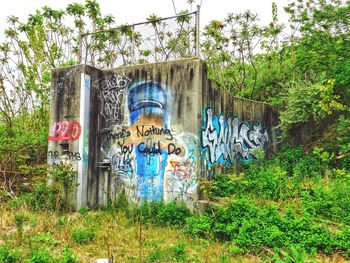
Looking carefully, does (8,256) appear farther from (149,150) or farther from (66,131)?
(66,131)

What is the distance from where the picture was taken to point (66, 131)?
8820mm

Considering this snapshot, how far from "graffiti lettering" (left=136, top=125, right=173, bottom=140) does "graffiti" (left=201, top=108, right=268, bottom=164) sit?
2.70 feet

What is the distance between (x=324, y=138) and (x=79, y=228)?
808 cm

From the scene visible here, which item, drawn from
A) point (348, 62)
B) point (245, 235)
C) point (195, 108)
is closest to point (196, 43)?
point (195, 108)

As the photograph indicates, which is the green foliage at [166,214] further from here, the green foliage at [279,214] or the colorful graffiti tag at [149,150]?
the green foliage at [279,214]

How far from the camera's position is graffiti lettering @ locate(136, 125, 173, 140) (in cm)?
810

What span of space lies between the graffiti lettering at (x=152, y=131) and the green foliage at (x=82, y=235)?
2748 mm

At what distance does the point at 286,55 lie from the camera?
14.0m

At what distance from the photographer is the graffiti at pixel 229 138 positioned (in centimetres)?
831

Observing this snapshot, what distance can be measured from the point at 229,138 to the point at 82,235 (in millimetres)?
4944

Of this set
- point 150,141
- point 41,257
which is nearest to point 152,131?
point 150,141

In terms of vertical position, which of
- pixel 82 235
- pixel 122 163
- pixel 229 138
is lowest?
pixel 82 235

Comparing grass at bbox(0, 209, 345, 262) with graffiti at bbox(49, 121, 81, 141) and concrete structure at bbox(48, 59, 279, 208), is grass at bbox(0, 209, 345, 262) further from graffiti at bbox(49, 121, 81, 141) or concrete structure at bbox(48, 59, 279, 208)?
graffiti at bbox(49, 121, 81, 141)

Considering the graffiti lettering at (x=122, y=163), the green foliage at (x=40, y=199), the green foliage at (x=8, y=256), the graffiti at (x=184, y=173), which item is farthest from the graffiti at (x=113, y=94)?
the green foliage at (x=8, y=256)
